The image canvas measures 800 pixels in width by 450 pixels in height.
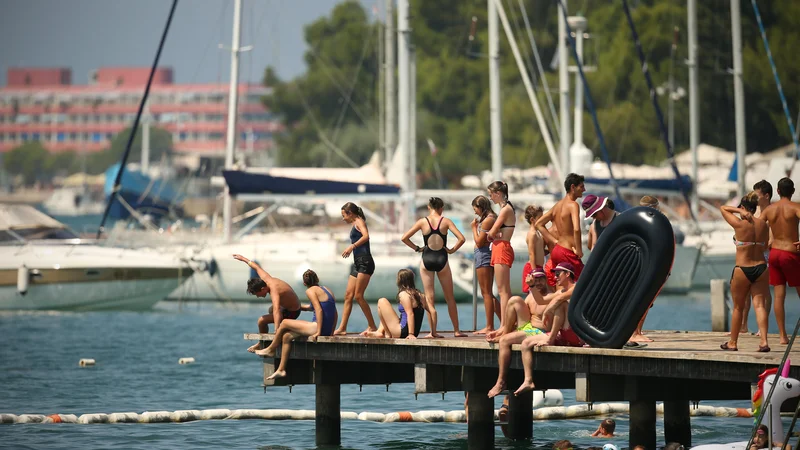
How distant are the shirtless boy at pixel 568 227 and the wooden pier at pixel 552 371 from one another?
1344mm

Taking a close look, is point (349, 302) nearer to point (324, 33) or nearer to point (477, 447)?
point (477, 447)

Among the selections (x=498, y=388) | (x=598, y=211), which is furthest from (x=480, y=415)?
(x=598, y=211)

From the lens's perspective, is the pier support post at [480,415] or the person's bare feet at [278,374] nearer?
the pier support post at [480,415]

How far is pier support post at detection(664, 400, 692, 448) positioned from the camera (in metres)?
17.1

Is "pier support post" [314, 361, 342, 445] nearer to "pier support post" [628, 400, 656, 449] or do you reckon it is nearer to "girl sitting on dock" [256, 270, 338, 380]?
"girl sitting on dock" [256, 270, 338, 380]

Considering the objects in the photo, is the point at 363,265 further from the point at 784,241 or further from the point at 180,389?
the point at 180,389

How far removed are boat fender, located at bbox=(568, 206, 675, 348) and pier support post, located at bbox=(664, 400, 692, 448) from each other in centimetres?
199

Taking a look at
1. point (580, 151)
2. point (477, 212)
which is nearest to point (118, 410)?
point (477, 212)

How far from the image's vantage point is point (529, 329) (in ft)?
54.0

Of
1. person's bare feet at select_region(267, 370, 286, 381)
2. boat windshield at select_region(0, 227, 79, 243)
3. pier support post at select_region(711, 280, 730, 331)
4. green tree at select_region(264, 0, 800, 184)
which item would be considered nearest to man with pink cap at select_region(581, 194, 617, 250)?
person's bare feet at select_region(267, 370, 286, 381)

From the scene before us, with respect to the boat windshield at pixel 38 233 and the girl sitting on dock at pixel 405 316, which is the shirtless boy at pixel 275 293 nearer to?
the girl sitting on dock at pixel 405 316

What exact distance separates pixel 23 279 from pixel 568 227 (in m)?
25.4

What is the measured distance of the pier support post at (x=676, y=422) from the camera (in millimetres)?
17125

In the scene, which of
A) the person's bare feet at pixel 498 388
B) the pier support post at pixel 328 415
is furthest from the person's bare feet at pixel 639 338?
the pier support post at pixel 328 415
